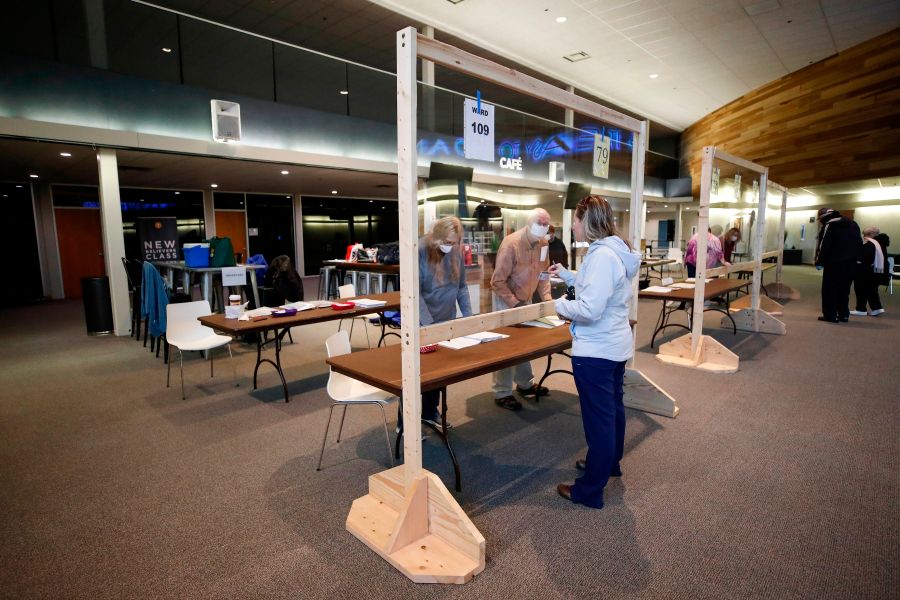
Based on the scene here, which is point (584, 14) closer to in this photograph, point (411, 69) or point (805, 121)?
point (805, 121)

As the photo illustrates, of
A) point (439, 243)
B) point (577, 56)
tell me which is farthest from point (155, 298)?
point (577, 56)

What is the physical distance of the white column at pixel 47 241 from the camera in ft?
33.8

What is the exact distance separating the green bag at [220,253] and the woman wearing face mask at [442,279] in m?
4.89

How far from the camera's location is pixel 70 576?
6.53 feet

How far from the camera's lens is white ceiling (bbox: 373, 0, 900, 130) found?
25.5ft

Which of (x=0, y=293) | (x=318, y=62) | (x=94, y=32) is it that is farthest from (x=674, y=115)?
(x=0, y=293)

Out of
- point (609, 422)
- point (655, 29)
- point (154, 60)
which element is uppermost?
point (655, 29)

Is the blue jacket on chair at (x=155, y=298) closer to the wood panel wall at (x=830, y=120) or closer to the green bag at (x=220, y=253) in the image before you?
the green bag at (x=220, y=253)

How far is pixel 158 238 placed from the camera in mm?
7727

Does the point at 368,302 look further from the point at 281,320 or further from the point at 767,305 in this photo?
the point at 767,305

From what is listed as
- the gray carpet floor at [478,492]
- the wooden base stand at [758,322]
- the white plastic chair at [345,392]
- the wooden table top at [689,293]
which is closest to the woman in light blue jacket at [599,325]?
the gray carpet floor at [478,492]

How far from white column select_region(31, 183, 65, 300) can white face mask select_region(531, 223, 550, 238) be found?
12113 mm

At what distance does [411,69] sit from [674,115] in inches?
614

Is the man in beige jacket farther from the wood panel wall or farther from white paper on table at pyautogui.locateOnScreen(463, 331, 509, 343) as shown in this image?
the wood panel wall
